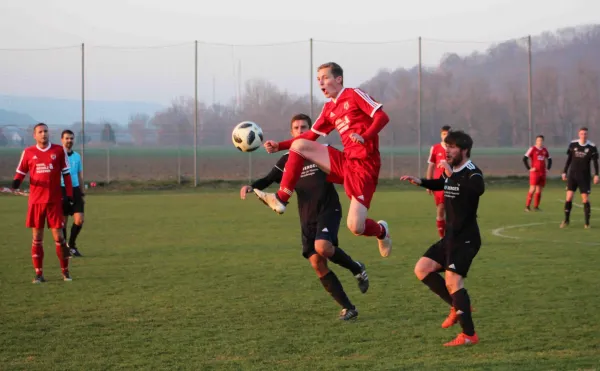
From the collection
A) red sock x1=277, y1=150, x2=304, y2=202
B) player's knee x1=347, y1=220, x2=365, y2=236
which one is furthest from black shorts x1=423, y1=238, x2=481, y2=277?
red sock x1=277, y1=150, x2=304, y2=202

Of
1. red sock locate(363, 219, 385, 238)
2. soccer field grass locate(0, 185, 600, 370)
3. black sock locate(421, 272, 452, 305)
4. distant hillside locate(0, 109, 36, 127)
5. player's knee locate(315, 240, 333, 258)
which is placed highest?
distant hillside locate(0, 109, 36, 127)

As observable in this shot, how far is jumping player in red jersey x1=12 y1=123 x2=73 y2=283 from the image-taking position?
11.7 m

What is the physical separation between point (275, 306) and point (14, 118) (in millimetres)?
40790

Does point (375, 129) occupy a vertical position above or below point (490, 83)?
below

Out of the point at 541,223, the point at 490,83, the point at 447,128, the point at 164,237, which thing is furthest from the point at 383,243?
the point at 490,83

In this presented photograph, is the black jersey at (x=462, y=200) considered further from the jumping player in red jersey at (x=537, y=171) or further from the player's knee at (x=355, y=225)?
the jumping player in red jersey at (x=537, y=171)

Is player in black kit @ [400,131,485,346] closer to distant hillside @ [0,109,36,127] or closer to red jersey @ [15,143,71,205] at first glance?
red jersey @ [15,143,71,205]

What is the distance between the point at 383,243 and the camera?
30.1ft

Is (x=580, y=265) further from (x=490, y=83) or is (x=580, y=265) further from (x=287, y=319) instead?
(x=490, y=83)

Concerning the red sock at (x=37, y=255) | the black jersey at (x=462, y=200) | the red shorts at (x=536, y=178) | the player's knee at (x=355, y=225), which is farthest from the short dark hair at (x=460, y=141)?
the red shorts at (x=536, y=178)

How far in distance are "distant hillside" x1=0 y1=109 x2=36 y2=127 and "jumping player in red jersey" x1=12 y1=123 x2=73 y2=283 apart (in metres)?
34.6

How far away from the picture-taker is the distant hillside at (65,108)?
43562 millimetres

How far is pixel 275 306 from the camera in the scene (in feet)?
31.8

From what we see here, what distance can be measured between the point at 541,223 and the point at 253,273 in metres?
9.93
